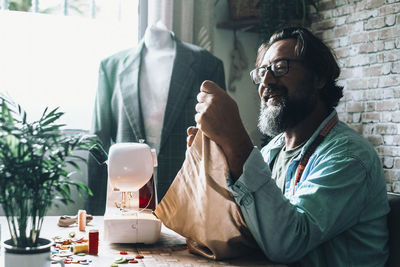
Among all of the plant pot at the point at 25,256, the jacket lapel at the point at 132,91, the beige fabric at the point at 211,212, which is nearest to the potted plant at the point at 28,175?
the plant pot at the point at 25,256

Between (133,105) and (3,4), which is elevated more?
(3,4)

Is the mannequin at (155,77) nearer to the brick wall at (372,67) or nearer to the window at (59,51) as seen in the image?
the window at (59,51)

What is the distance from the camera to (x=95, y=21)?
3.41 m

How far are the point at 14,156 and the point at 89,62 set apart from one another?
8.28ft

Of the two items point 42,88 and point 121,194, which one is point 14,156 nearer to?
point 121,194

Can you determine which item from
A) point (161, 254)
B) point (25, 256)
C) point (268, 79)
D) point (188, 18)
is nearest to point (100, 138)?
point (188, 18)

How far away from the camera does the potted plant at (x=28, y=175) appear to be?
957 mm

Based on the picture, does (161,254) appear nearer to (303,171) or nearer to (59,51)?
(303,171)

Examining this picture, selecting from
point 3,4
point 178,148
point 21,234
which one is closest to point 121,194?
point 21,234

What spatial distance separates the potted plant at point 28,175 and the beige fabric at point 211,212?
48 centimetres

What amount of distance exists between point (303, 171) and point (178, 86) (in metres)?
1.48

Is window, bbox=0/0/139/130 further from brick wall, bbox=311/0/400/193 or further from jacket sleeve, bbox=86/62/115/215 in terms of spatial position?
brick wall, bbox=311/0/400/193

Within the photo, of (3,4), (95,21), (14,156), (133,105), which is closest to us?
(14,156)

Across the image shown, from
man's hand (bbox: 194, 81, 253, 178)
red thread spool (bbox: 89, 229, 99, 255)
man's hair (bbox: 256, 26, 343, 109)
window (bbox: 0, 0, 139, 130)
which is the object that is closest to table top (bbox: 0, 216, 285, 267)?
red thread spool (bbox: 89, 229, 99, 255)
